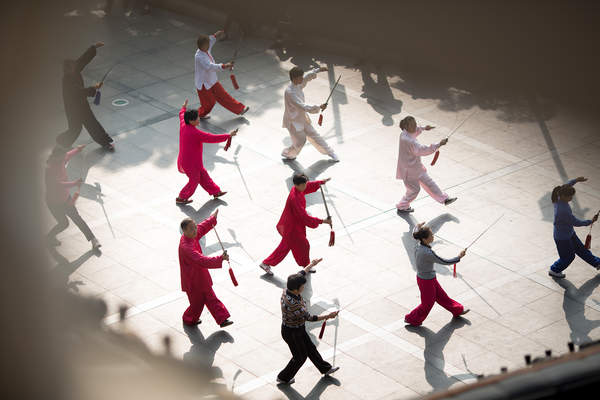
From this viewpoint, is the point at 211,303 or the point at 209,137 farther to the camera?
the point at 209,137

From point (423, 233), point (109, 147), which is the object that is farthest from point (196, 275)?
point (109, 147)

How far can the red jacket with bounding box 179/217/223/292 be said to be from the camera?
32.7 feet

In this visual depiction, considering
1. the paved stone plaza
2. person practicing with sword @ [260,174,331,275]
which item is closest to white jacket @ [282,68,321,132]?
the paved stone plaza

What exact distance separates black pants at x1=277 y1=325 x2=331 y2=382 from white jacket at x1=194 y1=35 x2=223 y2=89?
812 centimetres

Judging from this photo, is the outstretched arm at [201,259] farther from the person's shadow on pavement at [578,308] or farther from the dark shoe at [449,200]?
the dark shoe at [449,200]

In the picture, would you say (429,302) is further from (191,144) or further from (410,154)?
(191,144)

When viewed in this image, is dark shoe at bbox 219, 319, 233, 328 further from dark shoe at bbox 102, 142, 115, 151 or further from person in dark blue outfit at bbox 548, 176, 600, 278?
dark shoe at bbox 102, 142, 115, 151

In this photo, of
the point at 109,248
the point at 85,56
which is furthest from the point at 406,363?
the point at 85,56

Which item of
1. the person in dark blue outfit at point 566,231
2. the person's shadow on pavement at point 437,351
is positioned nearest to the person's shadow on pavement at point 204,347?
the person's shadow on pavement at point 437,351

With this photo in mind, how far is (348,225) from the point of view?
514 inches

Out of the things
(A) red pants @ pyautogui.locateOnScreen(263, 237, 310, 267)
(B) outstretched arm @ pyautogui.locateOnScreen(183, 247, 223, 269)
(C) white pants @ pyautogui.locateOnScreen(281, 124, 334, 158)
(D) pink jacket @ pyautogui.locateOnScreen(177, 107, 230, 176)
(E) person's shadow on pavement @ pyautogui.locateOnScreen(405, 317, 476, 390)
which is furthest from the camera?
(C) white pants @ pyautogui.locateOnScreen(281, 124, 334, 158)

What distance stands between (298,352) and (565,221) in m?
4.27

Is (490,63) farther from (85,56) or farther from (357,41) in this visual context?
(85,56)

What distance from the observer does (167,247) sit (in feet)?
41.2
